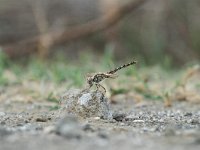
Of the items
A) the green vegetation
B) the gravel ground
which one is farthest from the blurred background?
the gravel ground

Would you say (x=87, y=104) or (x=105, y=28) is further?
(x=105, y=28)

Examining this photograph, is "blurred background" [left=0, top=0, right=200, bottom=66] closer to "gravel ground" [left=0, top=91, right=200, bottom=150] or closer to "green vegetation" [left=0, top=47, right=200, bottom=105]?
"green vegetation" [left=0, top=47, right=200, bottom=105]

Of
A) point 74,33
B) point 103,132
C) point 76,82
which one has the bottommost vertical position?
point 103,132

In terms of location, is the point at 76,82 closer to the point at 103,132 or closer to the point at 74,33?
the point at 103,132

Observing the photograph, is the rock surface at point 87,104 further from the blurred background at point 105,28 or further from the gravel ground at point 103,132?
the blurred background at point 105,28

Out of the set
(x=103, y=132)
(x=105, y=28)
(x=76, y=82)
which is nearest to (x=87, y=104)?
(x=103, y=132)

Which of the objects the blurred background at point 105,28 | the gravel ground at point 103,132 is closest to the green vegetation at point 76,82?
the gravel ground at point 103,132

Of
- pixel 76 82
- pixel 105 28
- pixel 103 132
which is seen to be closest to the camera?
pixel 103 132
